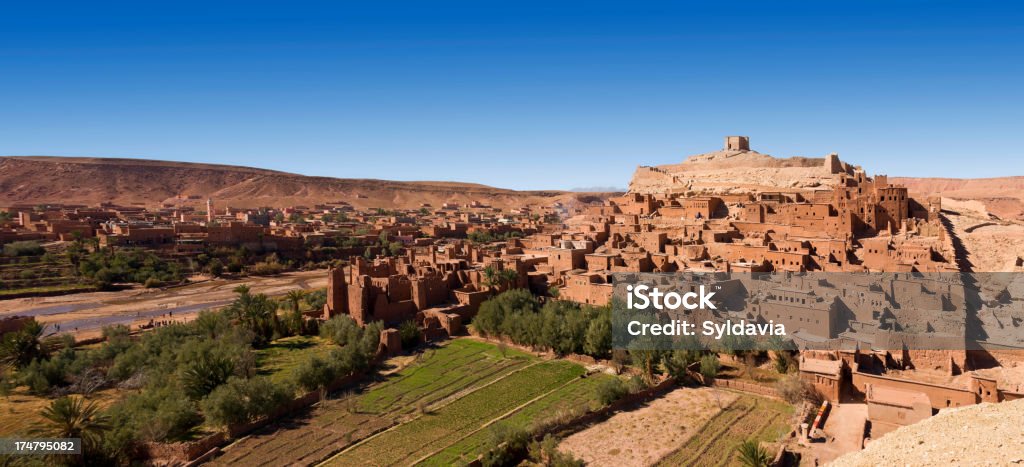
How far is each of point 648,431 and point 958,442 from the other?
350 inches

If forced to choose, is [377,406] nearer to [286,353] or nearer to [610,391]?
[610,391]

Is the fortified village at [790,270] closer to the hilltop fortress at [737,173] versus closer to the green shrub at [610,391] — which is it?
the hilltop fortress at [737,173]

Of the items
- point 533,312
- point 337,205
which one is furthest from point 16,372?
point 337,205

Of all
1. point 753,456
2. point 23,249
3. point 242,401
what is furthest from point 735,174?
point 23,249

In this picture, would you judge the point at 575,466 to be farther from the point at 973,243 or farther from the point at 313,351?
the point at 973,243

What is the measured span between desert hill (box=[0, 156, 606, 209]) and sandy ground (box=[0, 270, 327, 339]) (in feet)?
204

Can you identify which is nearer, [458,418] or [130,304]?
[458,418]

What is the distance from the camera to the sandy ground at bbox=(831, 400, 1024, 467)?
8148 millimetres

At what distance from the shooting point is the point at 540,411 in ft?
60.0

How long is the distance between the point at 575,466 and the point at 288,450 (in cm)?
804

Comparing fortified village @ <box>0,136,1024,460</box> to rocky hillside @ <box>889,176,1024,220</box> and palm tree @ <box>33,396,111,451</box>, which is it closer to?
palm tree @ <box>33,396,111,451</box>

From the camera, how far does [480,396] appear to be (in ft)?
64.3

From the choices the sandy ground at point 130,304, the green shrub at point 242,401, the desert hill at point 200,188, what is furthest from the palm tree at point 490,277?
the desert hill at point 200,188

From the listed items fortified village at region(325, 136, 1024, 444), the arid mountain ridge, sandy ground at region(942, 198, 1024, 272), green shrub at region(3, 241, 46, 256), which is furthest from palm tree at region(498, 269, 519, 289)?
the arid mountain ridge
